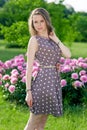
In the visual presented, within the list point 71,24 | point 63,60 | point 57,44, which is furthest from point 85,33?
point 57,44

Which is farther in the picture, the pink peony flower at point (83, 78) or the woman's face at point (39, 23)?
the pink peony flower at point (83, 78)

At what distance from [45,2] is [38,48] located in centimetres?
1330

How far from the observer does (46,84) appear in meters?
4.20

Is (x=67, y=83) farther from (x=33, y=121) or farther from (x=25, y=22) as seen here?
(x=25, y=22)

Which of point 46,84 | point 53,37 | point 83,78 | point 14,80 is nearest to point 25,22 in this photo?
point 14,80

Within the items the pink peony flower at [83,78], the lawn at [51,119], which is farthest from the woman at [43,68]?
the pink peony flower at [83,78]

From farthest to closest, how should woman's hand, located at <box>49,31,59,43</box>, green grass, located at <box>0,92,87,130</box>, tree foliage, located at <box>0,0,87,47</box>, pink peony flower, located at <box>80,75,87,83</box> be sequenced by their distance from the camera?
tree foliage, located at <box>0,0,87,47</box>
pink peony flower, located at <box>80,75,87,83</box>
green grass, located at <box>0,92,87,130</box>
woman's hand, located at <box>49,31,59,43</box>

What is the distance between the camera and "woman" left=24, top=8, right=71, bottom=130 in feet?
13.6

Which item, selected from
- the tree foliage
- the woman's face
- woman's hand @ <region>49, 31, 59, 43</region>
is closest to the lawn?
woman's hand @ <region>49, 31, 59, 43</region>

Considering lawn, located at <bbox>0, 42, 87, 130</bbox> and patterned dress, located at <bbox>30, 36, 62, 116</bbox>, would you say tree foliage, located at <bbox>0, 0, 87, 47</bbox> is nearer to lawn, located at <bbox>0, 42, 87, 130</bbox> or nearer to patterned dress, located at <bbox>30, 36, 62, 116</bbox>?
lawn, located at <bbox>0, 42, 87, 130</bbox>

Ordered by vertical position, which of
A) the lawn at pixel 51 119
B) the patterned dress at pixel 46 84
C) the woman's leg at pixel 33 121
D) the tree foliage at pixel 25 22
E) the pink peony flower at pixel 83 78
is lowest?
the tree foliage at pixel 25 22

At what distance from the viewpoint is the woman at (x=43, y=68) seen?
4.15m

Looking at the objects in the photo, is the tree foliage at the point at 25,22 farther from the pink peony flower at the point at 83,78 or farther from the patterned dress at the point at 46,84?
the patterned dress at the point at 46,84

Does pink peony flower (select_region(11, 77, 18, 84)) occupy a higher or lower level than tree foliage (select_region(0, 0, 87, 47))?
higher
